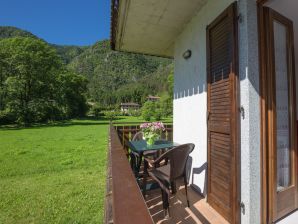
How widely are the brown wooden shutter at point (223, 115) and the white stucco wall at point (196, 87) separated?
0.28 metres

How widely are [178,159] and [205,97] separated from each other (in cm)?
99

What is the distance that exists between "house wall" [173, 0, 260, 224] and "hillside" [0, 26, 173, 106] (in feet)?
195

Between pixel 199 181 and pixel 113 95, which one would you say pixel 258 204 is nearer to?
pixel 199 181

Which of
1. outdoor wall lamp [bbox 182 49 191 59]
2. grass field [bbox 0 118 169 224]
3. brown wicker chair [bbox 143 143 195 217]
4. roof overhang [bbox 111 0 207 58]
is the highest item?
roof overhang [bbox 111 0 207 58]

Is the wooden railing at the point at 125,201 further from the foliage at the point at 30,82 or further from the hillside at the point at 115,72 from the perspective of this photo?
the hillside at the point at 115,72

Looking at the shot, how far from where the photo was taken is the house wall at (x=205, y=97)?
1.90 metres

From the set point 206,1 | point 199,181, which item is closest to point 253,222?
point 199,181

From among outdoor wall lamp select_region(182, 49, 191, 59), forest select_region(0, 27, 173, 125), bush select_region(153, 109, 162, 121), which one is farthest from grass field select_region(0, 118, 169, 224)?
bush select_region(153, 109, 162, 121)

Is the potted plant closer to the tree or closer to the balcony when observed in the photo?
the balcony

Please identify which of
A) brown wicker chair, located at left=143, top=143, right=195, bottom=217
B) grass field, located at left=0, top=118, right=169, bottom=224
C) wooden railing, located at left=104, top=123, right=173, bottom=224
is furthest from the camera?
grass field, located at left=0, top=118, right=169, bottom=224

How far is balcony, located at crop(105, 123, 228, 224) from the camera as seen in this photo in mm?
541

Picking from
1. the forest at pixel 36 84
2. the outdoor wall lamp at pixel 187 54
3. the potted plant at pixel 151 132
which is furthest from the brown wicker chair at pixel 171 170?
the forest at pixel 36 84

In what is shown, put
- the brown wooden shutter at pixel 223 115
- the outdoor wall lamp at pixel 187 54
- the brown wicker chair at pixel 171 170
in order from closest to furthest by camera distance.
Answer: the brown wooden shutter at pixel 223 115 → the brown wicker chair at pixel 171 170 → the outdoor wall lamp at pixel 187 54

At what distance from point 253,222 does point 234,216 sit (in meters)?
0.18
